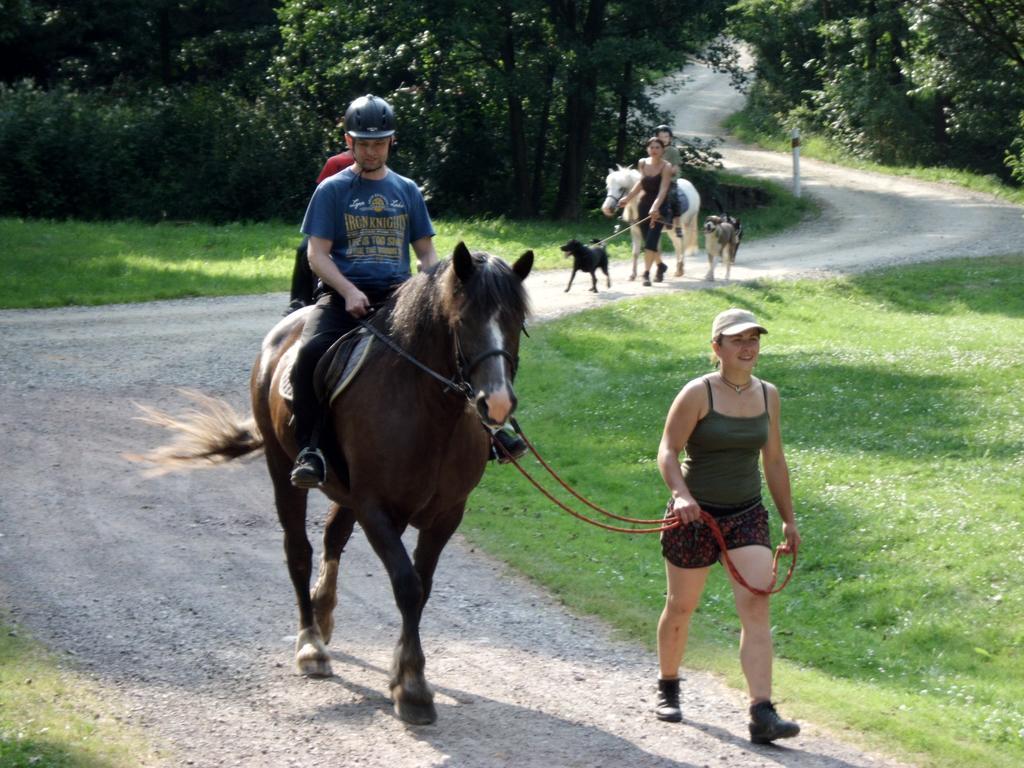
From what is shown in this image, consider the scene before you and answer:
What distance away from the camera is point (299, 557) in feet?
25.5

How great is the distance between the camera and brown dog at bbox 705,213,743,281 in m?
22.4

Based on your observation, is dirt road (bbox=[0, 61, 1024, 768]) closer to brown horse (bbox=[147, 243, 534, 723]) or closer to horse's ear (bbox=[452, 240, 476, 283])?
brown horse (bbox=[147, 243, 534, 723])

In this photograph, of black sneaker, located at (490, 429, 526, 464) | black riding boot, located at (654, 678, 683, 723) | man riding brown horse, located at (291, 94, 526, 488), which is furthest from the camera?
man riding brown horse, located at (291, 94, 526, 488)

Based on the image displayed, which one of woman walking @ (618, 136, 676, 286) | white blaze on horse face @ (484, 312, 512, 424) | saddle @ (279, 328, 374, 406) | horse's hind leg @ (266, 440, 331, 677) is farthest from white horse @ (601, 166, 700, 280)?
white blaze on horse face @ (484, 312, 512, 424)

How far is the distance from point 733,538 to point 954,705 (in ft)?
6.39

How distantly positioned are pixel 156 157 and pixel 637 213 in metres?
16.2

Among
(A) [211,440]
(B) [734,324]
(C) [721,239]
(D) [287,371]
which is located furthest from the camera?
(C) [721,239]

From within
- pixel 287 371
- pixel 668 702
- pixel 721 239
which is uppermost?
pixel 721 239

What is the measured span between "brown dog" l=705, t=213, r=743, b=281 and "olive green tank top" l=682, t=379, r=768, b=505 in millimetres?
16422

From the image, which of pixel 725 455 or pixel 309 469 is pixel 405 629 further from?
pixel 725 455

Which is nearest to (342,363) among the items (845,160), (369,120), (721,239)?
(369,120)

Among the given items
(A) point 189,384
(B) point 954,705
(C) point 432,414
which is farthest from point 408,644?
(A) point 189,384

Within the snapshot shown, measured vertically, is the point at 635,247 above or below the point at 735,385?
above

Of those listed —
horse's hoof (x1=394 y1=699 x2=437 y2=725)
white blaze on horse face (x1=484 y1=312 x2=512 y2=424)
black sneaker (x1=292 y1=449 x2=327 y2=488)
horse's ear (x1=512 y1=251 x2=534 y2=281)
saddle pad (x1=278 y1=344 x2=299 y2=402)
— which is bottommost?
horse's hoof (x1=394 y1=699 x2=437 y2=725)
